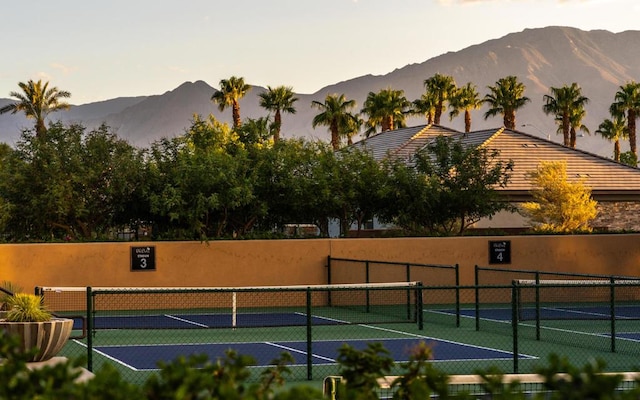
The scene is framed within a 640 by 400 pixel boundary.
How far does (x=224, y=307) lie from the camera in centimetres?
3472

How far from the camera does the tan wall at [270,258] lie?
35000 mm

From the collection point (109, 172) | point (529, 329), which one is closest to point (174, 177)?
point (109, 172)

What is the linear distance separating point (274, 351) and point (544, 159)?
41362mm

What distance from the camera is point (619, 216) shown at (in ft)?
201

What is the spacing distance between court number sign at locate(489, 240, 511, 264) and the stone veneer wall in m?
23.5

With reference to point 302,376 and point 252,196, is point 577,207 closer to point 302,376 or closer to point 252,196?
point 252,196

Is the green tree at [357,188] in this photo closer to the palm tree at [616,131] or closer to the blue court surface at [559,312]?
the blue court surface at [559,312]

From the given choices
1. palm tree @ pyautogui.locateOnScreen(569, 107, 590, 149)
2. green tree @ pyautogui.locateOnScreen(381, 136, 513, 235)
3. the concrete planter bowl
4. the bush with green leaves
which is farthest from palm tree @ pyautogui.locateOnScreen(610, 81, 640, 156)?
the bush with green leaves

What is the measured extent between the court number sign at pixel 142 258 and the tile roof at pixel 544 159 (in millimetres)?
25946

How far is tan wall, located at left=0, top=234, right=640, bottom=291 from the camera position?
35.0 metres

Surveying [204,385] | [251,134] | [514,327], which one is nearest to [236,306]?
[514,327]

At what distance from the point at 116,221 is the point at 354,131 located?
201ft

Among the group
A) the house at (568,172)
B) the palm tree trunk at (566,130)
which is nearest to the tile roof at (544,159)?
the house at (568,172)

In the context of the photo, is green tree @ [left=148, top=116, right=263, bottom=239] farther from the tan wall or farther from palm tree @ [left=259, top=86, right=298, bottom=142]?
palm tree @ [left=259, top=86, right=298, bottom=142]
